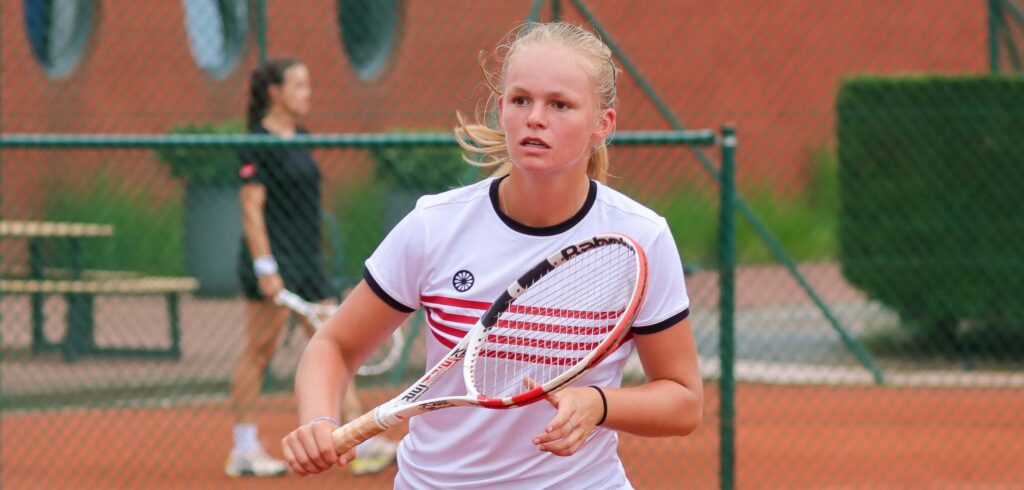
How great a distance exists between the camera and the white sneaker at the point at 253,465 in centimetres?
607

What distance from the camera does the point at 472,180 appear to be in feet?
22.0

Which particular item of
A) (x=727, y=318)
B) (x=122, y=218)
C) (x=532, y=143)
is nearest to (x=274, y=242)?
(x=727, y=318)

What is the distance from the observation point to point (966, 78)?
8.68m

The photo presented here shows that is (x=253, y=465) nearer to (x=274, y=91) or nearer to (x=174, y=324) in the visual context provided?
(x=274, y=91)

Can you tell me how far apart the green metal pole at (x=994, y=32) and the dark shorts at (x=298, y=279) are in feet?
14.1

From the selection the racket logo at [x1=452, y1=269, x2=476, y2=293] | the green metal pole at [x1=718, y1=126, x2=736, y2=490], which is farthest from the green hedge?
the racket logo at [x1=452, y1=269, x2=476, y2=293]

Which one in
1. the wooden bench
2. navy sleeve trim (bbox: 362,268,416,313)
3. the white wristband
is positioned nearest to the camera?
navy sleeve trim (bbox: 362,268,416,313)

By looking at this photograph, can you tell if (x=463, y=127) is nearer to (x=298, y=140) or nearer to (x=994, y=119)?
(x=298, y=140)

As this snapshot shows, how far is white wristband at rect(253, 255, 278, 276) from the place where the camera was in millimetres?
6008

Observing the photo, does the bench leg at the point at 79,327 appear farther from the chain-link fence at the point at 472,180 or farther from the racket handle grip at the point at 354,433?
the racket handle grip at the point at 354,433

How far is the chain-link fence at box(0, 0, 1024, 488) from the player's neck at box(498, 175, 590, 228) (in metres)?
2.50

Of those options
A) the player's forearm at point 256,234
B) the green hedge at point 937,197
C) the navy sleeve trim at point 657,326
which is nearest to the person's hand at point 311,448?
the navy sleeve trim at point 657,326

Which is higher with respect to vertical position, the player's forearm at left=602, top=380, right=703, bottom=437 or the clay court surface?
the player's forearm at left=602, top=380, right=703, bottom=437

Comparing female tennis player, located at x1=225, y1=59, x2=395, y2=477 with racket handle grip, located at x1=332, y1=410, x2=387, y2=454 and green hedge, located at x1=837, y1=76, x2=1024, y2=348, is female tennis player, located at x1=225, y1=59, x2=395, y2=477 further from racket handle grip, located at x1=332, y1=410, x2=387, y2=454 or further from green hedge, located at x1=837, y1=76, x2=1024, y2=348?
racket handle grip, located at x1=332, y1=410, x2=387, y2=454
